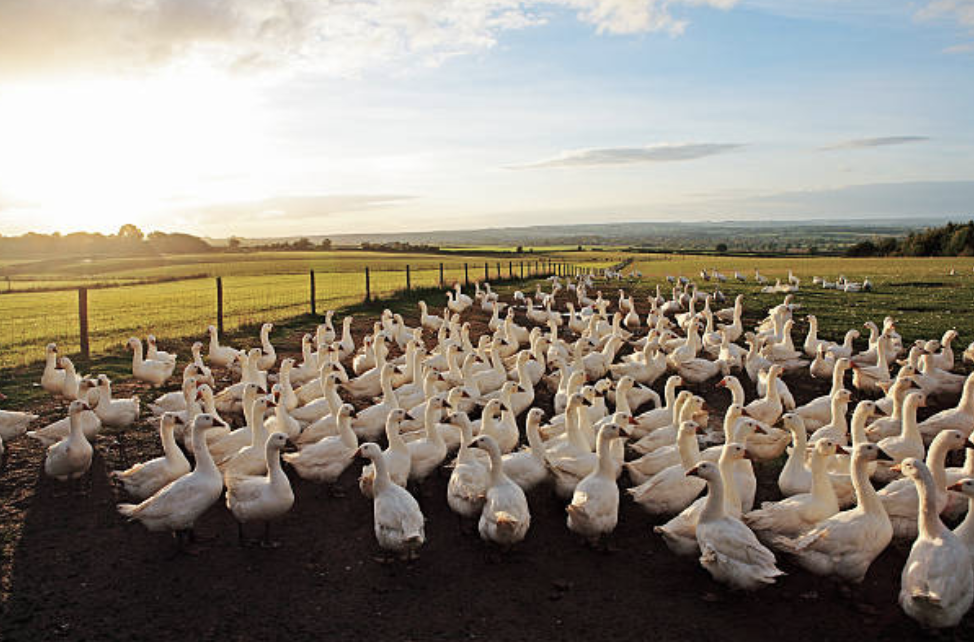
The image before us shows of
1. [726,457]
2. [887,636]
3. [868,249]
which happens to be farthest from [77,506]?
[868,249]

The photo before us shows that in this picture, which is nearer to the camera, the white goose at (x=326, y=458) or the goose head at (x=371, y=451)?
the goose head at (x=371, y=451)

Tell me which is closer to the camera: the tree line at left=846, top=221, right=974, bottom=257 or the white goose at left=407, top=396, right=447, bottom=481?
the white goose at left=407, top=396, right=447, bottom=481

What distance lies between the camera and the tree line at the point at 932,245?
7175 cm

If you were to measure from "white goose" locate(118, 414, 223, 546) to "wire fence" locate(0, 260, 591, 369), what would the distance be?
11.0m

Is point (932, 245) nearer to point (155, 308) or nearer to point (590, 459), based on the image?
point (155, 308)

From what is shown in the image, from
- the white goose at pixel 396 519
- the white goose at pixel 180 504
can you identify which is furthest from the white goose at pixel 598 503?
the white goose at pixel 180 504

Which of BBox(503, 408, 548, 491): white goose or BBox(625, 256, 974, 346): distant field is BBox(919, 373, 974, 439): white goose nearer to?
BBox(503, 408, 548, 491): white goose

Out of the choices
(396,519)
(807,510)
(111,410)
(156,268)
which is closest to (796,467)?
(807,510)

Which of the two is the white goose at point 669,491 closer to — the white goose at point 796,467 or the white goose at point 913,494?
the white goose at point 796,467

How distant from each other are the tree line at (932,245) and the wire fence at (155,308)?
198ft

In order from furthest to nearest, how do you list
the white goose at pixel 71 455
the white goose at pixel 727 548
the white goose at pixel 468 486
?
the white goose at pixel 71 455
the white goose at pixel 468 486
the white goose at pixel 727 548

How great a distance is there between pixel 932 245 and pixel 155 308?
81623 mm

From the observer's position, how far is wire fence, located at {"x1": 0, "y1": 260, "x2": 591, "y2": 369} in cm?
1939

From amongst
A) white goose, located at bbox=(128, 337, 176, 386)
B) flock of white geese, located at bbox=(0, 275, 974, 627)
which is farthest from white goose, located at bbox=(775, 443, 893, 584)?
white goose, located at bbox=(128, 337, 176, 386)
